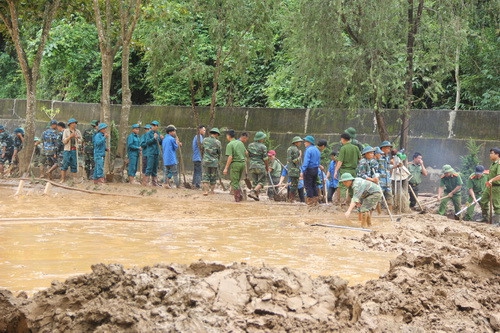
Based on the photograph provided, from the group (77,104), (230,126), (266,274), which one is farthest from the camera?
(77,104)

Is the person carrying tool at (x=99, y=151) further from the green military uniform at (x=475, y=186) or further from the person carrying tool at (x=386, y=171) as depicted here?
the green military uniform at (x=475, y=186)

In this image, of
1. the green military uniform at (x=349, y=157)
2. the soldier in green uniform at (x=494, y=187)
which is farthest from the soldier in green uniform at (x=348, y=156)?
the soldier in green uniform at (x=494, y=187)

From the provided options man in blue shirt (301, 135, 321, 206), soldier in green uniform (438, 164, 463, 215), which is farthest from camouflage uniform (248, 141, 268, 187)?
soldier in green uniform (438, 164, 463, 215)

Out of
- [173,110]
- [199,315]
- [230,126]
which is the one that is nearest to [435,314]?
[199,315]

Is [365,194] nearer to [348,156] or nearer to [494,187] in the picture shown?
[348,156]

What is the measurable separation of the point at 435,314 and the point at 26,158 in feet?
55.6

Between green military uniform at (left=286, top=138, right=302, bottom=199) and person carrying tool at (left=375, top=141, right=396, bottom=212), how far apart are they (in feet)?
7.53

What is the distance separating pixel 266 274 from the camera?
6.16m

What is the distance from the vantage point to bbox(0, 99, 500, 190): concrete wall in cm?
1981

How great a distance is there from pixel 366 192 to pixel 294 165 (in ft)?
15.4

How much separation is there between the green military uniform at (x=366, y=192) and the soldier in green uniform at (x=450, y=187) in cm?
369

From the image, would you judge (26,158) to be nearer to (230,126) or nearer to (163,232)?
(230,126)

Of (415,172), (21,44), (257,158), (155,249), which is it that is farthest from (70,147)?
(155,249)

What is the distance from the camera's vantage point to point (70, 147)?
65.6ft
